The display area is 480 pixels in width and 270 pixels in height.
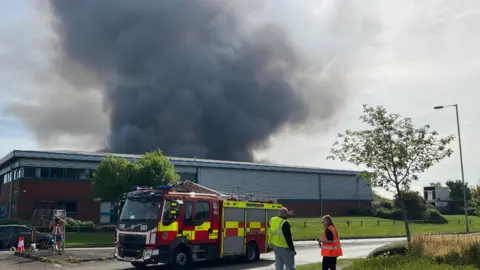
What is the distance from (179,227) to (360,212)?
55.2m

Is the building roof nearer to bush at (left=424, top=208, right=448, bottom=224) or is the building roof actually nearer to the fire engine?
bush at (left=424, top=208, right=448, bottom=224)

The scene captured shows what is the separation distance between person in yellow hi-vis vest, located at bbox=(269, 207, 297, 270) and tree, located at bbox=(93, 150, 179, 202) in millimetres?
24838

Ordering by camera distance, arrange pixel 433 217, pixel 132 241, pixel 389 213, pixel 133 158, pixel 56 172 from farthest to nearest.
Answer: pixel 389 213, pixel 433 217, pixel 133 158, pixel 56 172, pixel 132 241

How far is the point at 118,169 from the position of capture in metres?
35.8

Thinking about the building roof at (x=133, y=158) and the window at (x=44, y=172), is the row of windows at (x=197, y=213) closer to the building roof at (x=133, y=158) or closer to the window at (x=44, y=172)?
the building roof at (x=133, y=158)

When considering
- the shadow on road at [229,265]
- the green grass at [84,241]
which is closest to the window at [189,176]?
the green grass at [84,241]

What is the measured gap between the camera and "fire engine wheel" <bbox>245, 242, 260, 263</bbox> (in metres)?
17.5

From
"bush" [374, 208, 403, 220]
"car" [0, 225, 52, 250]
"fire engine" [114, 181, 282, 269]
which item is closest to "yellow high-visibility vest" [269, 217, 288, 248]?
"fire engine" [114, 181, 282, 269]

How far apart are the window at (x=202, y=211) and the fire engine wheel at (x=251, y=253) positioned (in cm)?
263

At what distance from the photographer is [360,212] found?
6619cm

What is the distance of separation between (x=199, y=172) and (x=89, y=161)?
1247cm

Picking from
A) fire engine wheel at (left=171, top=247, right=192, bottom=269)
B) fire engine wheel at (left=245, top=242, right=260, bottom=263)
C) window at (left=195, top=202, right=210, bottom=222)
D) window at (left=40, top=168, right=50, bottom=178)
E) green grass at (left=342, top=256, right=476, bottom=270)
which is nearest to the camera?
green grass at (left=342, top=256, right=476, bottom=270)

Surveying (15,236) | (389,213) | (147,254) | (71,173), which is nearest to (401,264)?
(147,254)

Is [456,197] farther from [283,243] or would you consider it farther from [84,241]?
[283,243]
